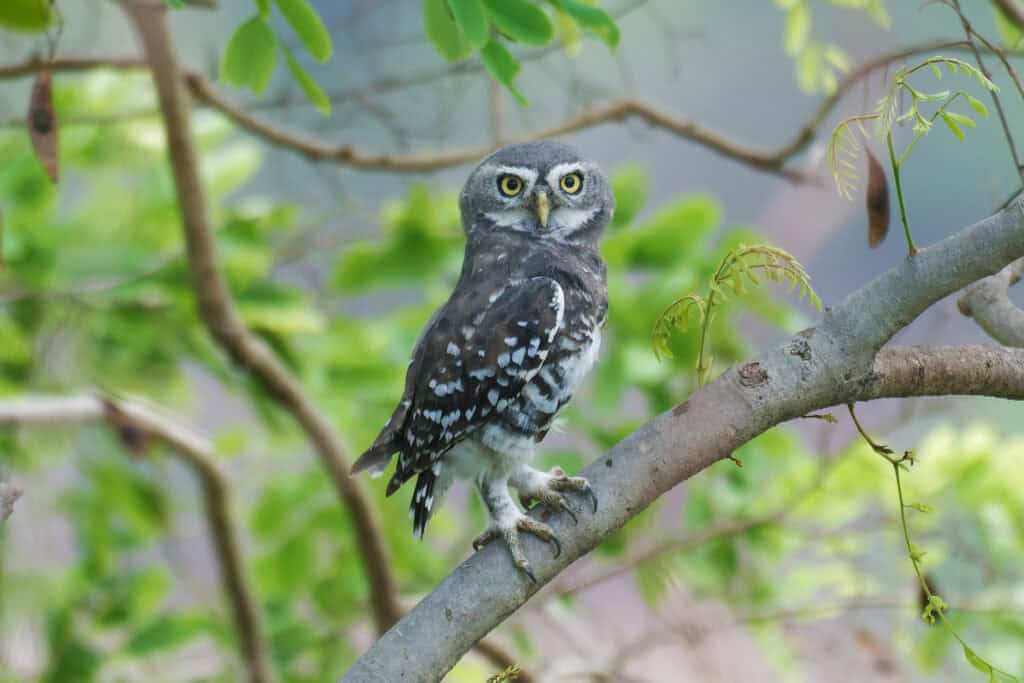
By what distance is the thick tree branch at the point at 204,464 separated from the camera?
2.81 metres

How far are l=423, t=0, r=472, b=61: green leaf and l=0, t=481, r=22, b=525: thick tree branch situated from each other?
2.49ft

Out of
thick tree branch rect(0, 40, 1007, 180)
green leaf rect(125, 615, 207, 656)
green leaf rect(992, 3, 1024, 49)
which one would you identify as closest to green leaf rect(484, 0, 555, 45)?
green leaf rect(992, 3, 1024, 49)

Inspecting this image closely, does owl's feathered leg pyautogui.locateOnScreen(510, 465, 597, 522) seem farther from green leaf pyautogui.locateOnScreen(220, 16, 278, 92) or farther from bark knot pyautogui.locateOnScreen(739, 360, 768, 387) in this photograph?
green leaf pyautogui.locateOnScreen(220, 16, 278, 92)

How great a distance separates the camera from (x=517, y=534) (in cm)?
150

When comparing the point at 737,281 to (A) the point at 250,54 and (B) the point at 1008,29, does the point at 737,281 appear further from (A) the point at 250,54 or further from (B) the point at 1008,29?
(B) the point at 1008,29

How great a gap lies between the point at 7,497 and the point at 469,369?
2.55 feet

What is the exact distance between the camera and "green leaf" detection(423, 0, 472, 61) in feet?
4.77

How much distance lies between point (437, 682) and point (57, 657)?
Result: 8.16 feet

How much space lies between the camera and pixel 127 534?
386cm

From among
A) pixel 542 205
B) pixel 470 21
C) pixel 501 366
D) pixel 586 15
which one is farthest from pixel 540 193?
pixel 470 21

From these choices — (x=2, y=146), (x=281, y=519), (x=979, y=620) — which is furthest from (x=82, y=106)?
(x=979, y=620)

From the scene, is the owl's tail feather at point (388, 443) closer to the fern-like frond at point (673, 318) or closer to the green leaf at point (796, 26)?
the fern-like frond at point (673, 318)

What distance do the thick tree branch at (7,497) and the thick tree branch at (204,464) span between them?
4.96ft

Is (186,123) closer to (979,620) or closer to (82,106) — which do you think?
(82,106)
